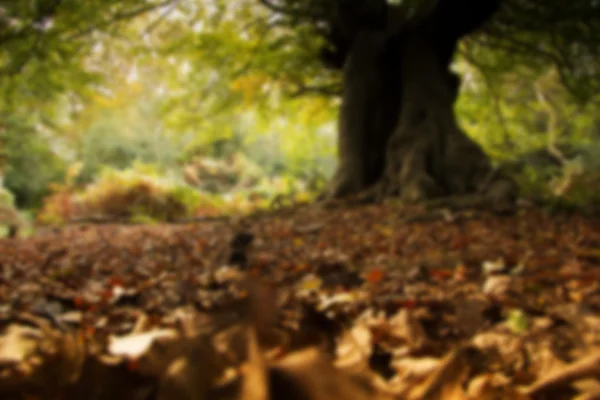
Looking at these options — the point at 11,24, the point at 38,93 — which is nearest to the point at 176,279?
the point at 11,24

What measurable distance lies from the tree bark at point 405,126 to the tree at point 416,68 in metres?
0.01

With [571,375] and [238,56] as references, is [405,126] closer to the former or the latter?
[238,56]

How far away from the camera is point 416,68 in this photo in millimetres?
6156

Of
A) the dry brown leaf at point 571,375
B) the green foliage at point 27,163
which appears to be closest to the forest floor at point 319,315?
the dry brown leaf at point 571,375

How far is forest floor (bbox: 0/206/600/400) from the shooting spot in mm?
534

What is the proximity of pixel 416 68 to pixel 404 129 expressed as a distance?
1.02 m

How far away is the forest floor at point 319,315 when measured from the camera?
53 centimetres

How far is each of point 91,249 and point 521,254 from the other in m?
3.10

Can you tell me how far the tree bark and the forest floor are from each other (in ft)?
4.65

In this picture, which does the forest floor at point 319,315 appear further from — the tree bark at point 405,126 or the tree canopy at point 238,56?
the tree canopy at point 238,56

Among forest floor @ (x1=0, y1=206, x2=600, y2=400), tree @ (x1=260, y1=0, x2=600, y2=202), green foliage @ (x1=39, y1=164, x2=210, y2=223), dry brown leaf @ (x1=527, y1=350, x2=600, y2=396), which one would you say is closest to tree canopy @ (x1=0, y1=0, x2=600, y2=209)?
tree @ (x1=260, y1=0, x2=600, y2=202)

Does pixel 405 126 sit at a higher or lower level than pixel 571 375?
higher

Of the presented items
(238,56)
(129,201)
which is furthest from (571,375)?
(129,201)

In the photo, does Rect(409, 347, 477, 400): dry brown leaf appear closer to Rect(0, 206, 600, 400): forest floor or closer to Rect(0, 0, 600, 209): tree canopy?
Rect(0, 206, 600, 400): forest floor
